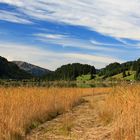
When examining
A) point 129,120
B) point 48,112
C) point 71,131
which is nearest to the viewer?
point 129,120

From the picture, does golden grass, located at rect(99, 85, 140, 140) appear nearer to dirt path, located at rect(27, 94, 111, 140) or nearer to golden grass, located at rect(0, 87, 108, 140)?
dirt path, located at rect(27, 94, 111, 140)

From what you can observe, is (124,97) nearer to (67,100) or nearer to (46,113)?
(46,113)

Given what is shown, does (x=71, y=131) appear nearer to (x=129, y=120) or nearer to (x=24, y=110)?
(x=24, y=110)

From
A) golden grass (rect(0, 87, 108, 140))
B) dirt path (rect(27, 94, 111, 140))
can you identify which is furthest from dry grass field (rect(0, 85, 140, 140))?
dirt path (rect(27, 94, 111, 140))

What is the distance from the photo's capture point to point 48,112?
15.0 meters

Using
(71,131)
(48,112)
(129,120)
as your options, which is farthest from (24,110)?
(129,120)

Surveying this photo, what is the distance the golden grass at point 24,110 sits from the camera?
381 inches

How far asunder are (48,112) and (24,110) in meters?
Result: 2.86

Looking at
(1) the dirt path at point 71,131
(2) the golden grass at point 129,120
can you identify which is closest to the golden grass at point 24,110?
(1) the dirt path at point 71,131

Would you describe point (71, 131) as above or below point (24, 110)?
below

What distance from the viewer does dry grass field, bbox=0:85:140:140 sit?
28.1ft

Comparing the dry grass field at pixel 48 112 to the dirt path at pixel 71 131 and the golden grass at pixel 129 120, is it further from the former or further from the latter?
the dirt path at pixel 71 131

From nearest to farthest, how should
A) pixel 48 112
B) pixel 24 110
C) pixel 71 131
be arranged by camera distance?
pixel 71 131
pixel 24 110
pixel 48 112

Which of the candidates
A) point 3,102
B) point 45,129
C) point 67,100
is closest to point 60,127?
point 45,129
